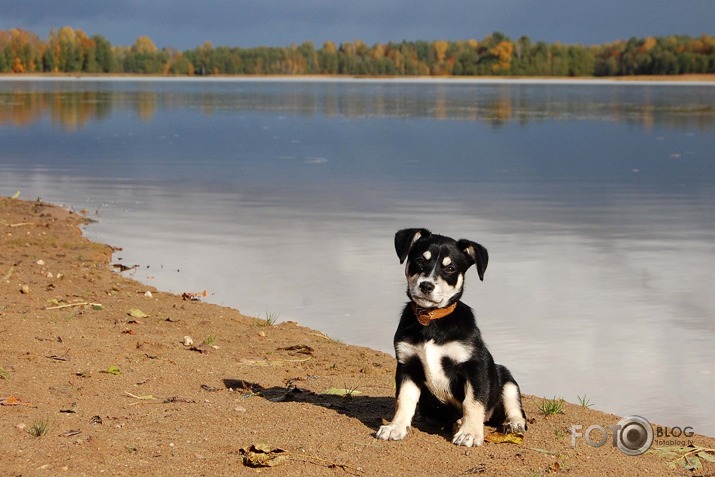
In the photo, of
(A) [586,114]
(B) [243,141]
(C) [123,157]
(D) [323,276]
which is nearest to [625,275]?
(D) [323,276]

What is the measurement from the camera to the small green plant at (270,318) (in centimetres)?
890

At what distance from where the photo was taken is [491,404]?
225 inches

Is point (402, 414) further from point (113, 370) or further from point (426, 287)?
point (113, 370)

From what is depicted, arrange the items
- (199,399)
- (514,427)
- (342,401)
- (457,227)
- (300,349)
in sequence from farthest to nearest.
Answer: (457,227) < (300,349) < (342,401) < (199,399) < (514,427)

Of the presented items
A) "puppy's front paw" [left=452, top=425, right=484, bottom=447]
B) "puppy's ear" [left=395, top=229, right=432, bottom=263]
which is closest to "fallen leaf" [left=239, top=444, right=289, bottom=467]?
"puppy's front paw" [left=452, top=425, right=484, bottom=447]

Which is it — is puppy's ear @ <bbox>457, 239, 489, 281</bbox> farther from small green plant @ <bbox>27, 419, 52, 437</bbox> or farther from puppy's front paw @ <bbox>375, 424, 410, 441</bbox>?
small green plant @ <bbox>27, 419, 52, 437</bbox>

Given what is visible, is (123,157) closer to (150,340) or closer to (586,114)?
(150,340)

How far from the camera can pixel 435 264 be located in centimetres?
546

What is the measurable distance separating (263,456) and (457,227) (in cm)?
923

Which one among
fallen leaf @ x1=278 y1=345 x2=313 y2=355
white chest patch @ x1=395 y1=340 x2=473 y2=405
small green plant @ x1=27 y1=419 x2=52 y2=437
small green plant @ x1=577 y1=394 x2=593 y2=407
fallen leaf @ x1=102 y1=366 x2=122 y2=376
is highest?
white chest patch @ x1=395 y1=340 x2=473 y2=405

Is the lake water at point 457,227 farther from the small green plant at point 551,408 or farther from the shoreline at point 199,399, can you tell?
the shoreline at point 199,399

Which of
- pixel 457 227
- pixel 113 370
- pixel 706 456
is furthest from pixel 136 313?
pixel 457 227

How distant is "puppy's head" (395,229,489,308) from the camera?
532 cm

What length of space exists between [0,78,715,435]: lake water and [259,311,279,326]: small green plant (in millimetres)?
84
